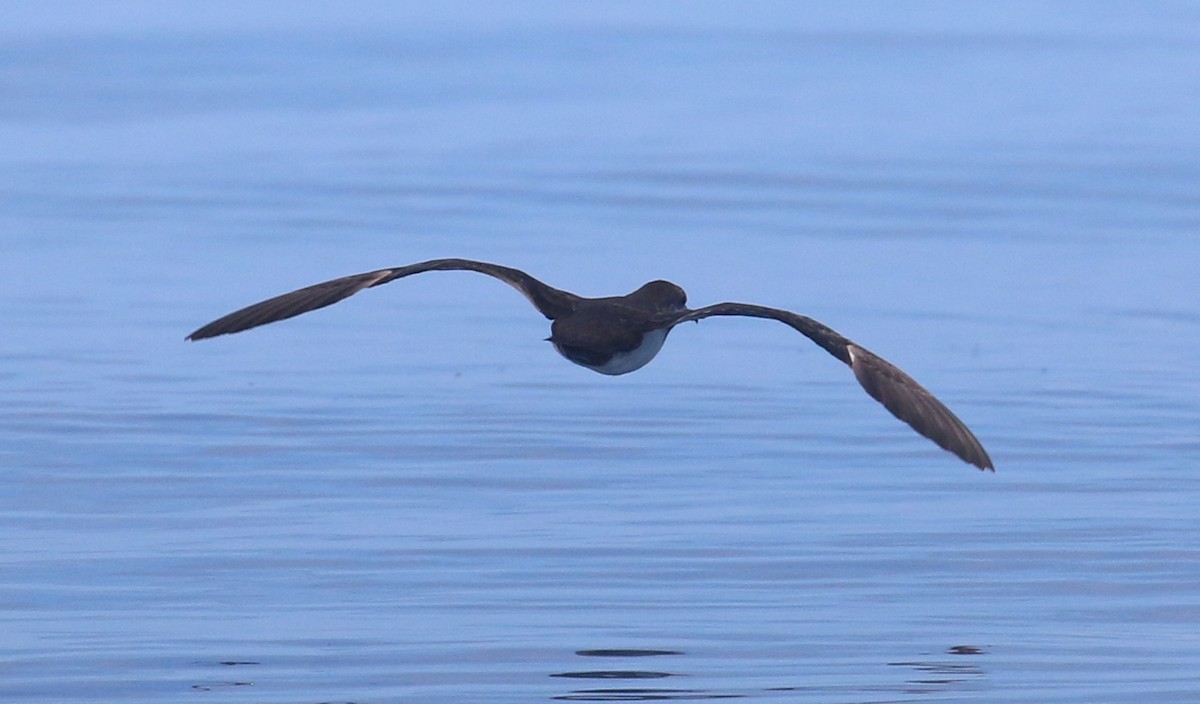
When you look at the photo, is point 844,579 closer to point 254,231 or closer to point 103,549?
point 103,549

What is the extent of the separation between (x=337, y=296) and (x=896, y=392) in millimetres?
2200

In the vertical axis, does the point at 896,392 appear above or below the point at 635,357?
below

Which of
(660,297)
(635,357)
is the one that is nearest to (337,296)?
(635,357)

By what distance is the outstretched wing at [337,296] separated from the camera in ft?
30.8

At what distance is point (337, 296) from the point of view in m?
9.66

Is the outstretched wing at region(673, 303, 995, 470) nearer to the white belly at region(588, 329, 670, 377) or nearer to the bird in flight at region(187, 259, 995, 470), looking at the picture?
the bird in flight at region(187, 259, 995, 470)

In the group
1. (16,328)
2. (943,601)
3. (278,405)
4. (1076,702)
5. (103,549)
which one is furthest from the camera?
(16,328)

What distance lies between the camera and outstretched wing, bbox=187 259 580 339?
940cm

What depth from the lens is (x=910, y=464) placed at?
12.3 metres

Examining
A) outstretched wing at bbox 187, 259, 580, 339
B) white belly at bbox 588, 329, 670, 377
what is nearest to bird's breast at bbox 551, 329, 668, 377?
white belly at bbox 588, 329, 670, 377

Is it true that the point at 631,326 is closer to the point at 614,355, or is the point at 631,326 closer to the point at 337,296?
the point at 614,355

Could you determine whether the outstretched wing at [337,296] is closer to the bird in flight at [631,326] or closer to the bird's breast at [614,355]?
the bird in flight at [631,326]

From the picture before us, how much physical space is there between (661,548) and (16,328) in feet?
22.2

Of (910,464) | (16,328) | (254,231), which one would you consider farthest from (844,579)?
(254,231)
